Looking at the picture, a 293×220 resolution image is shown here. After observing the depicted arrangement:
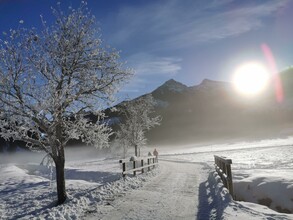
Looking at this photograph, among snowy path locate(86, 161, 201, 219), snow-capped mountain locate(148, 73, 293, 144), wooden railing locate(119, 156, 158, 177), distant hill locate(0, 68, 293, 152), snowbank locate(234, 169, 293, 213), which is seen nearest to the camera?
snowy path locate(86, 161, 201, 219)

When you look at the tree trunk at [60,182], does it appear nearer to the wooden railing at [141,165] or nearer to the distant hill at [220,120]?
the wooden railing at [141,165]

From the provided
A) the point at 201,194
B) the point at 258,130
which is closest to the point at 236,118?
the point at 258,130

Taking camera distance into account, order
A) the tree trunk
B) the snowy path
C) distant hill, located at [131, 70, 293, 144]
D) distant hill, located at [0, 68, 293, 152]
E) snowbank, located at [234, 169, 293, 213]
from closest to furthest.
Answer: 1. the snowy path
2. snowbank, located at [234, 169, 293, 213]
3. the tree trunk
4. distant hill, located at [0, 68, 293, 152]
5. distant hill, located at [131, 70, 293, 144]

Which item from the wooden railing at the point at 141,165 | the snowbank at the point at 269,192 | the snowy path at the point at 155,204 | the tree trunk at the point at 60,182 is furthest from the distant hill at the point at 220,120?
the tree trunk at the point at 60,182

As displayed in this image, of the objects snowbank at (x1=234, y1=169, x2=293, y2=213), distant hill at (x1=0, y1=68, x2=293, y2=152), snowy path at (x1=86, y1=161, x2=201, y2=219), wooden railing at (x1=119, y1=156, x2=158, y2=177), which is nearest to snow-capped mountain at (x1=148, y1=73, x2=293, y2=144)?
distant hill at (x1=0, y1=68, x2=293, y2=152)

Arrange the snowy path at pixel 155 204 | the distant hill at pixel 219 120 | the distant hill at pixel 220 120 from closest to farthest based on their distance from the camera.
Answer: the snowy path at pixel 155 204 < the distant hill at pixel 219 120 < the distant hill at pixel 220 120

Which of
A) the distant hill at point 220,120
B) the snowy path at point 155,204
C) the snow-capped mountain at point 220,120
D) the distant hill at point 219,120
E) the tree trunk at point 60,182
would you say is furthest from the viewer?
the snow-capped mountain at point 220,120

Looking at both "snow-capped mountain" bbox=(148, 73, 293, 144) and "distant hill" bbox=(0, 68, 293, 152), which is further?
"snow-capped mountain" bbox=(148, 73, 293, 144)

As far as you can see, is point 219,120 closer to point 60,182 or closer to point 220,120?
point 220,120

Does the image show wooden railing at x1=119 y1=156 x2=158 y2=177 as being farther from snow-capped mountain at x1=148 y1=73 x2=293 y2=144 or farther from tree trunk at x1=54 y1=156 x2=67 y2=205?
snow-capped mountain at x1=148 y1=73 x2=293 y2=144

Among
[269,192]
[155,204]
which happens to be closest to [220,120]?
[269,192]

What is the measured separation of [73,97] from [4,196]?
7019mm

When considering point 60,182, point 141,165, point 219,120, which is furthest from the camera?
point 219,120

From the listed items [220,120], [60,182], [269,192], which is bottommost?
[269,192]
